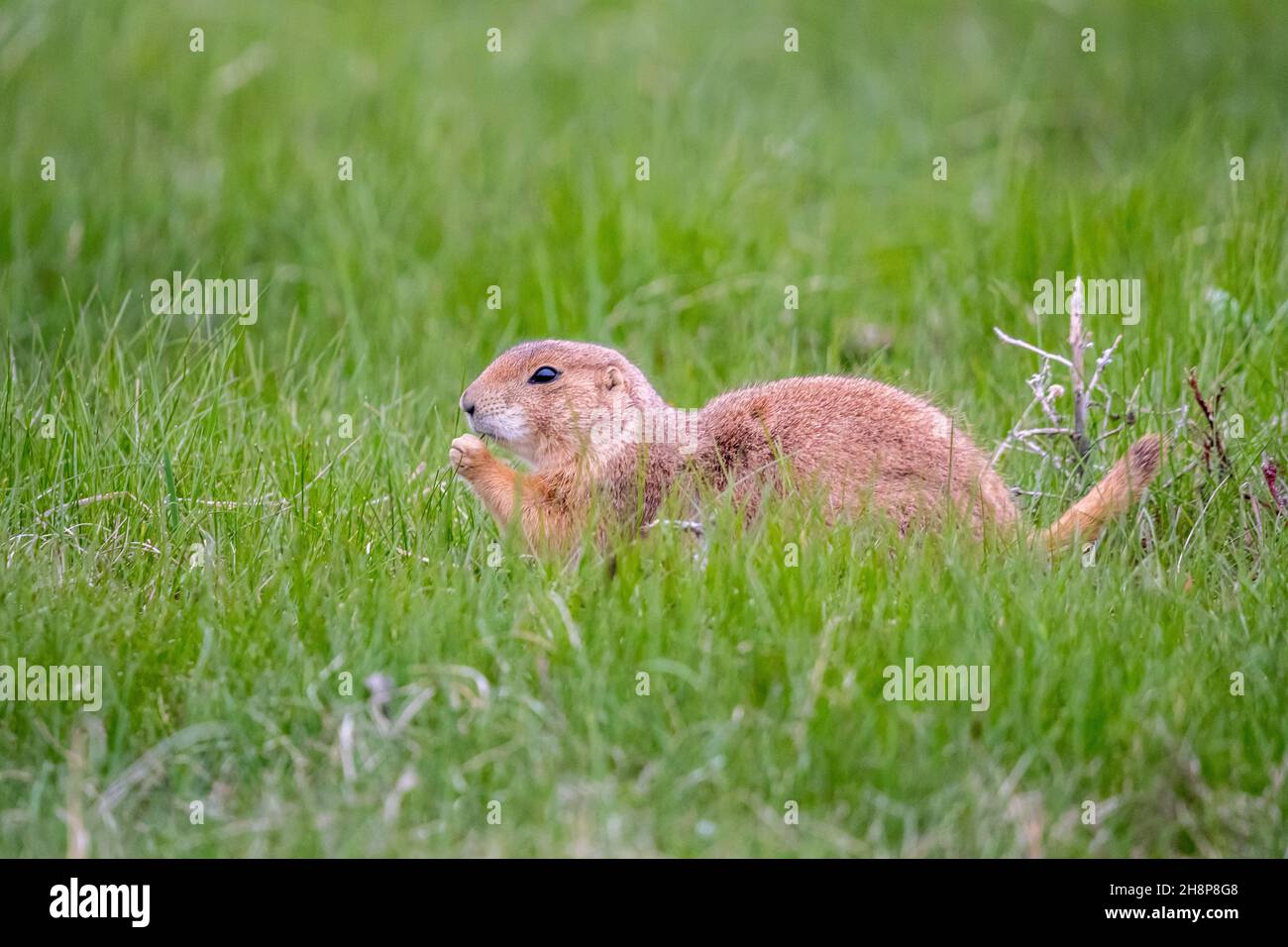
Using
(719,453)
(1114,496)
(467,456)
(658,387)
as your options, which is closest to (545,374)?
(467,456)

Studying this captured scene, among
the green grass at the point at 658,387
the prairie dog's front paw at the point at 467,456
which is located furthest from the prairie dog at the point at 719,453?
the green grass at the point at 658,387

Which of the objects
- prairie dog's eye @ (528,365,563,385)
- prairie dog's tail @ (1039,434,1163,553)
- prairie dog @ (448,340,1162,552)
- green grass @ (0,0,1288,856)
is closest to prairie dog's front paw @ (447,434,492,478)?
prairie dog @ (448,340,1162,552)

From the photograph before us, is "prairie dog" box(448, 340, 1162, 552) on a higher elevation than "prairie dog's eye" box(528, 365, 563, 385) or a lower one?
lower

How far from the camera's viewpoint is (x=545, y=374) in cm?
507

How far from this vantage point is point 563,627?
4.00 meters

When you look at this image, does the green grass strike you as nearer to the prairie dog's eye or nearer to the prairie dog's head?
the prairie dog's head

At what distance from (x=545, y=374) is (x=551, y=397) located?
0.08 m

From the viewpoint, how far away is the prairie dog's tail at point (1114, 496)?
4594 millimetres

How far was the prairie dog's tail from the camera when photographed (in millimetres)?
4594

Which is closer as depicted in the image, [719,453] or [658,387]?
[719,453]

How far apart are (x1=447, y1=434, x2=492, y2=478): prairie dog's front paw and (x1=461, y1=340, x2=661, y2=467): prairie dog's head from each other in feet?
0.64

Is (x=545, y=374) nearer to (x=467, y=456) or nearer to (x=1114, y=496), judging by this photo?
(x=467, y=456)

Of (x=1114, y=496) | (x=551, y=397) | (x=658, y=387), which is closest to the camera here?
(x=1114, y=496)

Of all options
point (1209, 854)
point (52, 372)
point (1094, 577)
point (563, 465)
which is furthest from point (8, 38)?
point (1209, 854)
